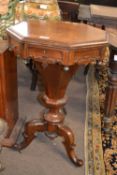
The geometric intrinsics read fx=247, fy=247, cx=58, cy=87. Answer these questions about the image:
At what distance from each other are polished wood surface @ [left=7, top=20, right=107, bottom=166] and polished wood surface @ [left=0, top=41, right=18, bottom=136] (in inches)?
8.7

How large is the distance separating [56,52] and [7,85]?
0.64m

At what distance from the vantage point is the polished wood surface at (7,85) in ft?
5.30

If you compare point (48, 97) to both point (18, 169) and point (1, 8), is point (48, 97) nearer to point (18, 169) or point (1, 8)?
point (18, 169)

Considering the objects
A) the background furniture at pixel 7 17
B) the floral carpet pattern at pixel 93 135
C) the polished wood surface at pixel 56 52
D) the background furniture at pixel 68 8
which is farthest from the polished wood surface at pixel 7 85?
the background furniture at pixel 68 8

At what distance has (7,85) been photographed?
5.67 feet

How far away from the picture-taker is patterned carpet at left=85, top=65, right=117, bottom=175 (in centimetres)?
170

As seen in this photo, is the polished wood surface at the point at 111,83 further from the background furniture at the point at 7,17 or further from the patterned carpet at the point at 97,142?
the background furniture at the point at 7,17

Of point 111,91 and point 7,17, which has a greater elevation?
point 7,17

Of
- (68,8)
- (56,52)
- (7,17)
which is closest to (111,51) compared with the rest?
(56,52)

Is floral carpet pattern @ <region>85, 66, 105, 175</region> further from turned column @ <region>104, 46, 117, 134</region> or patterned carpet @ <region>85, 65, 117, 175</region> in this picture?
turned column @ <region>104, 46, 117, 134</region>

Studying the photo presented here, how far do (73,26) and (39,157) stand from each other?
0.94m

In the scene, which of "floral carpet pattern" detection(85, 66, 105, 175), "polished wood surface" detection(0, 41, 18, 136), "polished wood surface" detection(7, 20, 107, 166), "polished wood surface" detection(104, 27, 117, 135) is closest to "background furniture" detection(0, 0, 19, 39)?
"polished wood surface" detection(0, 41, 18, 136)

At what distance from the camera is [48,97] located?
1.56 m

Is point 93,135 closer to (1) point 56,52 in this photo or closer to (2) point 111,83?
(2) point 111,83
